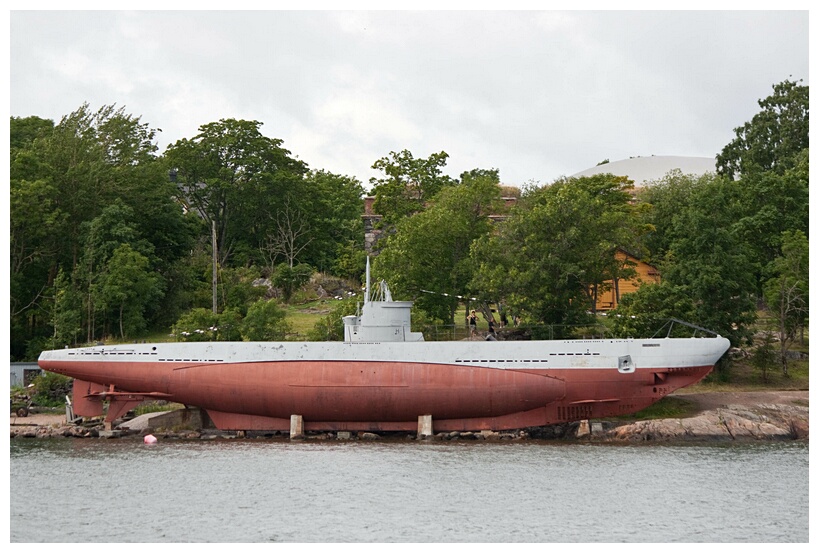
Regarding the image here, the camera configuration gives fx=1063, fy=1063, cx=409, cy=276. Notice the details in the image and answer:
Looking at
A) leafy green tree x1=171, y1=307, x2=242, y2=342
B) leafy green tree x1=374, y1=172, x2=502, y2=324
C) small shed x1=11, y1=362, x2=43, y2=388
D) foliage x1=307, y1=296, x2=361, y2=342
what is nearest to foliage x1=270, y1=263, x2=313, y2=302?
leafy green tree x1=374, y1=172, x2=502, y2=324

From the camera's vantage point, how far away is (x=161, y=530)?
2516cm

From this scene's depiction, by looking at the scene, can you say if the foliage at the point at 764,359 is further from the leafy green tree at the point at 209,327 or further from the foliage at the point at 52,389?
the foliage at the point at 52,389

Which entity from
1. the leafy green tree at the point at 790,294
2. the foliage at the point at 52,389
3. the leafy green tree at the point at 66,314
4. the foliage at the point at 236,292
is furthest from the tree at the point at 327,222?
the leafy green tree at the point at 790,294

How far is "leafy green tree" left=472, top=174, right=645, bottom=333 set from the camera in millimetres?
47219

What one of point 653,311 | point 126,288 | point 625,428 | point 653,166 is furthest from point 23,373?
point 653,166

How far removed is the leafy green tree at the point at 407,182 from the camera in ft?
220

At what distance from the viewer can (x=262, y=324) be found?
49.0m

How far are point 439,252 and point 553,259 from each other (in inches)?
277

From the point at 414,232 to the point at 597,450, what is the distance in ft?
62.1

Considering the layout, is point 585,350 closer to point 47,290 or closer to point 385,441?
point 385,441

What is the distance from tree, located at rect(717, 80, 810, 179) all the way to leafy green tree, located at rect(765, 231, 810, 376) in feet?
65.7

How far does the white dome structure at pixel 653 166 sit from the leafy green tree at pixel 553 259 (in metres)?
46.6

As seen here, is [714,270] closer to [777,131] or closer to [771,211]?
[771,211]

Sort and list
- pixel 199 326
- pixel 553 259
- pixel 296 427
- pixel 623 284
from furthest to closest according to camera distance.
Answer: pixel 623 284 → pixel 199 326 → pixel 553 259 → pixel 296 427
